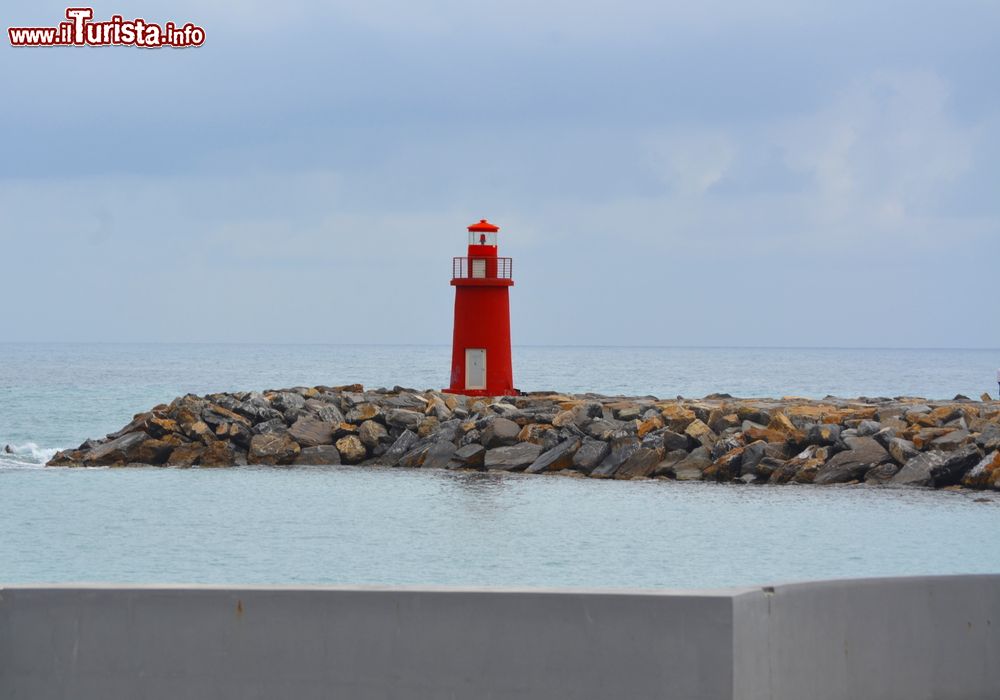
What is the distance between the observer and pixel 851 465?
18.4m

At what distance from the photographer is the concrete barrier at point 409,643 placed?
4.07 m

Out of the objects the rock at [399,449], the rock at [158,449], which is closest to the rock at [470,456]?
the rock at [399,449]

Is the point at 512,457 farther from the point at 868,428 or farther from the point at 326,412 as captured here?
the point at 868,428

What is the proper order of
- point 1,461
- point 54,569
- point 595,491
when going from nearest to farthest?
point 54,569
point 595,491
point 1,461

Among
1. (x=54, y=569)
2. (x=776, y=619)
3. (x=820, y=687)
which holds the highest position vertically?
(x=776, y=619)

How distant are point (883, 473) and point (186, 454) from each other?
1137cm

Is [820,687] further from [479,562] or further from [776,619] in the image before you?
[479,562]

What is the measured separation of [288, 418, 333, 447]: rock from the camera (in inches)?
849

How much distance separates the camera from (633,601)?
4.09 m

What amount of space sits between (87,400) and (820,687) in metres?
55.8

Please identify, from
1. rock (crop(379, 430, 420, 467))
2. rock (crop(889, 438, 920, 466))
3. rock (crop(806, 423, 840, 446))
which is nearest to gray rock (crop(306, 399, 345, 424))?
rock (crop(379, 430, 420, 467))

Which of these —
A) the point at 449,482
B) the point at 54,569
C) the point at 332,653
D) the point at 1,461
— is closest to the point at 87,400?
the point at 1,461

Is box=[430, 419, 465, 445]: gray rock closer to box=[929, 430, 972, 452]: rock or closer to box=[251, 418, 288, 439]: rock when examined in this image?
box=[251, 418, 288, 439]: rock

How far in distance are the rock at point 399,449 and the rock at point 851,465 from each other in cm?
676
